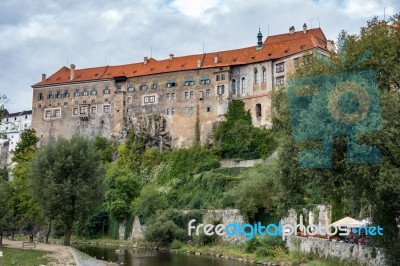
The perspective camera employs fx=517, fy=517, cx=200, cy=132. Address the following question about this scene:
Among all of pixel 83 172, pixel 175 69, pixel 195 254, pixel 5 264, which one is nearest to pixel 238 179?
pixel 195 254

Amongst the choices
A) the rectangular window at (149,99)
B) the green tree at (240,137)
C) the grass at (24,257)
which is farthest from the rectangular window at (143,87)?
the grass at (24,257)

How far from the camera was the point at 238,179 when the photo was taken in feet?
161

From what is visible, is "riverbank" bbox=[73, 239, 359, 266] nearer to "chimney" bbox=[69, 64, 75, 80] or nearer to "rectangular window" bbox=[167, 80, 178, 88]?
"rectangular window" bbox=[167, 80, 178, 88]

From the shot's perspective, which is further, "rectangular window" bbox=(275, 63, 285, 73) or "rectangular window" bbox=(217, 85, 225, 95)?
"rectangular window" bbox=(217, 85, 225, 95)

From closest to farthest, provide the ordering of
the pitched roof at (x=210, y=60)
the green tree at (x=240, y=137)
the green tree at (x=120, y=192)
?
the green tree at (x=120, y=192) < the green tree at (x=240, y=137) < the pitched roof at (x=210, y=60)

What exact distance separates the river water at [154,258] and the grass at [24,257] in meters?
6.85

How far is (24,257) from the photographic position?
2452 centimetres

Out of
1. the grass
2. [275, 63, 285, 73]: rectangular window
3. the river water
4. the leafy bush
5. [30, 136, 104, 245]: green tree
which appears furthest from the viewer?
[275, 63, 285, 73]: rectangular window

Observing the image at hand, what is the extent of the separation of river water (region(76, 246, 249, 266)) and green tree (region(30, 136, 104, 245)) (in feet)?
13.6

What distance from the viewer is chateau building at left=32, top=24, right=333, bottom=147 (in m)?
61.8

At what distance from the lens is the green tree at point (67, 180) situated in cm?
3269

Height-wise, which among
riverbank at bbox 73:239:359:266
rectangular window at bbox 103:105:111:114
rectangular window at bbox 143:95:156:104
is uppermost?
rectangular window at bbox 143:95:156:104

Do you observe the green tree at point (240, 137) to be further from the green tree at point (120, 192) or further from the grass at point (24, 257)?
the grass at point (24, 257)

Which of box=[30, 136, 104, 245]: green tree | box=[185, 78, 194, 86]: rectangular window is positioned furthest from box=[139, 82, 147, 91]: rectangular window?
box=[30, 136, 104, 245]: green tree
